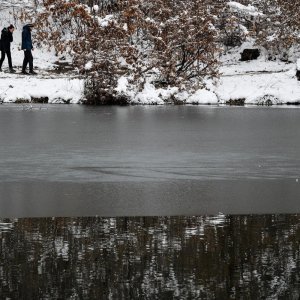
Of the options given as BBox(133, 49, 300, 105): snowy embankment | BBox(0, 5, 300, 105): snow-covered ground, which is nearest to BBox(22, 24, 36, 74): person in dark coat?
BBox(0, 5, 300, 105): snow-covered ground

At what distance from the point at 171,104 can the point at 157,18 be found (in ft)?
15.5

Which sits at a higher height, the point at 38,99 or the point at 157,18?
the point at 157,18

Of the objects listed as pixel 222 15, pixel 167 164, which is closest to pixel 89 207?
pixel 167 164

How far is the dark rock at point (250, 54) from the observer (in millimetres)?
30781

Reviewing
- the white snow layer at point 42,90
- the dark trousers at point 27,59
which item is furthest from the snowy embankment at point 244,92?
the dark trousers at point 27,59

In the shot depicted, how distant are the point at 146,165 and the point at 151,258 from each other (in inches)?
198

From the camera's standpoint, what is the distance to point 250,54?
3077cm

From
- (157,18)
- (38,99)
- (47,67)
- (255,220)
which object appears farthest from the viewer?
(47,67)

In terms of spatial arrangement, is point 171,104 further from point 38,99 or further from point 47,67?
point 47,67

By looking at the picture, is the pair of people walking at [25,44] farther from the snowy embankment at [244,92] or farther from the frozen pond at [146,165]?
the frozen pond at [146,165]

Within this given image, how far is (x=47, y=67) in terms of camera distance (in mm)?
29438

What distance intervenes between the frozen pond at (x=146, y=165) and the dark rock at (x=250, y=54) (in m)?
13.0

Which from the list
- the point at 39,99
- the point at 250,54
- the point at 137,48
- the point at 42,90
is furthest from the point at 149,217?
the point at 250,54

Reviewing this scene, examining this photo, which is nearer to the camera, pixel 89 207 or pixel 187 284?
pixel 187 284
